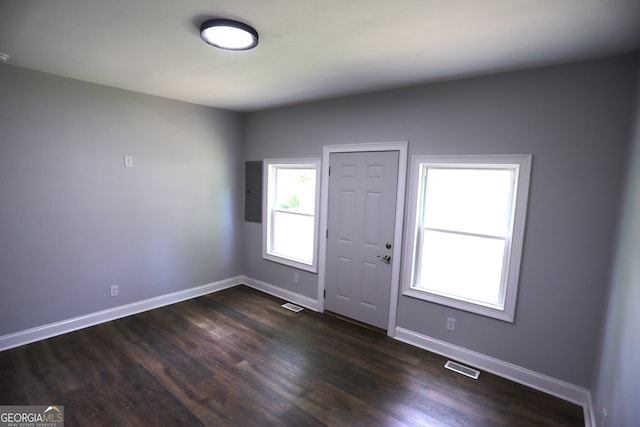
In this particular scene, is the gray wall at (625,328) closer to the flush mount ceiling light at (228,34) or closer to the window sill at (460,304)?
Result: the window sill at (460,304)

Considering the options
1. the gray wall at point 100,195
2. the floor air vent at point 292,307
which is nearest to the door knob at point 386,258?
the floor air vent at point 292,307

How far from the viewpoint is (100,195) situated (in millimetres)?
3211

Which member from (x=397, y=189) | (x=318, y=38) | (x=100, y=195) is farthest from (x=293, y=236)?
(x=318, y=38)

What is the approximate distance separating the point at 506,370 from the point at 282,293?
2.69m

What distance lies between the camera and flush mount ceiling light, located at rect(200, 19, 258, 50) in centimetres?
174

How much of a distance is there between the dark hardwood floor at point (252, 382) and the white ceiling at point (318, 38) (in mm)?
2547

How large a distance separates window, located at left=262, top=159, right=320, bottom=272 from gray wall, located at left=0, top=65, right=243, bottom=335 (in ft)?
2.24

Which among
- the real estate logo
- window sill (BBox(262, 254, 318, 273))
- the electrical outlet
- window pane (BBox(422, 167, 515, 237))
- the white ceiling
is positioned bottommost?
the real estate logo

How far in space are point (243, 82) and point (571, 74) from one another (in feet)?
8.91

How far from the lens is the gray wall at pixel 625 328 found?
4.56 feet

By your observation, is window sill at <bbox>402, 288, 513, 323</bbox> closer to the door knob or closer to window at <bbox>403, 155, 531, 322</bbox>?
window at <bbox>403, 155, 531, 322</bbox>

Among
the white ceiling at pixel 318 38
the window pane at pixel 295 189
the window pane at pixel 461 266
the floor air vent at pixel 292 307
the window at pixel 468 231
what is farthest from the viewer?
the window pane at pixel 295 189

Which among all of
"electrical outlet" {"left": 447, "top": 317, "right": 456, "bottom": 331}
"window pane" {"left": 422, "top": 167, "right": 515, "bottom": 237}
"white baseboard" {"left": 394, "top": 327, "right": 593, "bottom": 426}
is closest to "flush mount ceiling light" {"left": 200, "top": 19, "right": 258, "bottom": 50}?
"window pane" {"left": 422, "top": 167, "right": 515, "bottom": 237}

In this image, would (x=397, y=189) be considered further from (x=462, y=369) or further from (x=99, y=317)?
(x=99, y=317)
